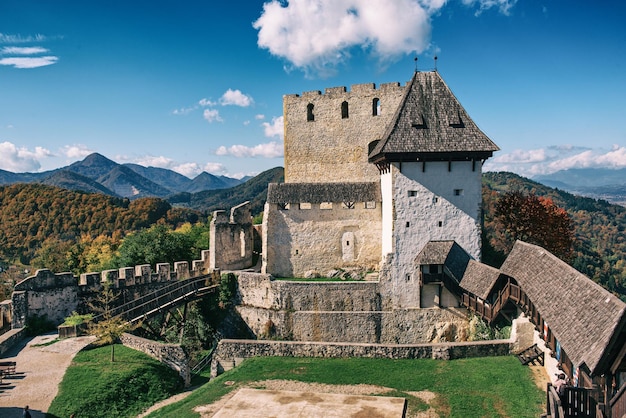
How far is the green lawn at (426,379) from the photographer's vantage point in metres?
13.1

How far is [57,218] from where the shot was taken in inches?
2763

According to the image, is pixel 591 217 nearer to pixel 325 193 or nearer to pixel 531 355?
pixel 325 193

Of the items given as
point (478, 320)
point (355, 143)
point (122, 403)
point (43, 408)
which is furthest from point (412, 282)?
point (43, 408)

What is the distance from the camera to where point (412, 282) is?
21.8 m

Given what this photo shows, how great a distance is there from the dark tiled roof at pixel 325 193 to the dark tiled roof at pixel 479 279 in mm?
5900

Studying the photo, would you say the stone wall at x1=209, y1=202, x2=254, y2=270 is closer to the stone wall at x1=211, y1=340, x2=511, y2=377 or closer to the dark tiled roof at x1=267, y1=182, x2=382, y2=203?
the dark tiled roof at x1=267, y1=182, x2=382, y2=203

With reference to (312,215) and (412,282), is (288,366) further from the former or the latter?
(312,215)

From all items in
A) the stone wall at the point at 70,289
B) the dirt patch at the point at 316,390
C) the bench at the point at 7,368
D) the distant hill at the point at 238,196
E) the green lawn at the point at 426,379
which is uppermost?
the distant hill at the point at 238,196

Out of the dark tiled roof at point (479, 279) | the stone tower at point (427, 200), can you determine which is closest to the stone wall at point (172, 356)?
the stone tower at point (427, 200)

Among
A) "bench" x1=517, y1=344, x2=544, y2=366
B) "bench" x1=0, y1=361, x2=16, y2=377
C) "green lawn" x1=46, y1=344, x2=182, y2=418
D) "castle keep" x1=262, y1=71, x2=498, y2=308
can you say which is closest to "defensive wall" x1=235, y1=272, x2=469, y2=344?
"castle keep" x1=262, y1=71, x2=498, y2=308

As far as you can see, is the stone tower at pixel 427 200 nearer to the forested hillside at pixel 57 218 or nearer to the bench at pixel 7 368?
the bench at pixel 7 368

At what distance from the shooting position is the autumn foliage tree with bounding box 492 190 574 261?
23906mm

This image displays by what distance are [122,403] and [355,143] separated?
61.5ft

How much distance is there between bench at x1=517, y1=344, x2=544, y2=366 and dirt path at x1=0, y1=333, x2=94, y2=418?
14.2m
